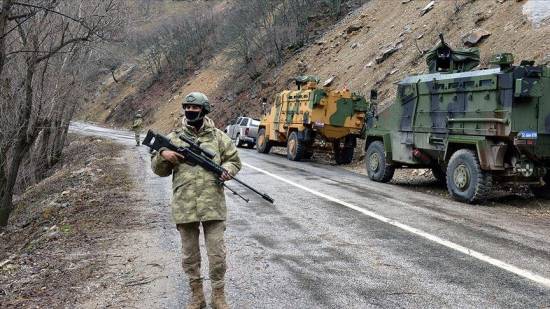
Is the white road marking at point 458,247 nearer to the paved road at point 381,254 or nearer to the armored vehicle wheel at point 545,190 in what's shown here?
the paved road at point 381,254

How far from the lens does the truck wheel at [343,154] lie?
19.8 metres

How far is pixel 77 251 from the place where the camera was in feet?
22.9

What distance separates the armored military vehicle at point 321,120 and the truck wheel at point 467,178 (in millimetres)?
8314

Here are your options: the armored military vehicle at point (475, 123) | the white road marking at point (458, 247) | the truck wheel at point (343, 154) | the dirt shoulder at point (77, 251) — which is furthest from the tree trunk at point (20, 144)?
the truck wheel at point (343, 154)

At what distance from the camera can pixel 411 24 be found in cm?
2728

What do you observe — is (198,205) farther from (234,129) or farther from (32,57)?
(234,129)

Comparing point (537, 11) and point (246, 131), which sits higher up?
point (537, 11)

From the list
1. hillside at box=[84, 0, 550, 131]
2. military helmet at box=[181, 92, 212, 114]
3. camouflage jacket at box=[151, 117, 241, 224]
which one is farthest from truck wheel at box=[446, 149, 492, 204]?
military helmet at box=[181, 92, 212, 114]

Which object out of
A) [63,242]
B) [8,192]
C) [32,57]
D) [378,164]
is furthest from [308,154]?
[63,242]

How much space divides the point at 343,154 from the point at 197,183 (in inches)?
618

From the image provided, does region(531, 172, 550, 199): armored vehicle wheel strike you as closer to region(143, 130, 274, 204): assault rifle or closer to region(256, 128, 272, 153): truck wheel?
region(143, 130, 274, 204): assault rifle

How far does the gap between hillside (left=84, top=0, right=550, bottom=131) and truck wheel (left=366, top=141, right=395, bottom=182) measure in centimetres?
537

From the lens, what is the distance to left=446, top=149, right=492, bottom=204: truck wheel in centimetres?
1017

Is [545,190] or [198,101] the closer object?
[198,101]
